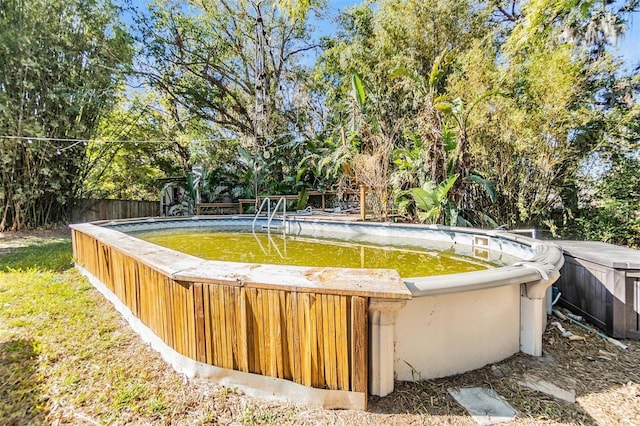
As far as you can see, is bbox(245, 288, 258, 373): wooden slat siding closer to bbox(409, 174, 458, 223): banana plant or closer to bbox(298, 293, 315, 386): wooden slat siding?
bbox(298, 293, 315, 386): wooden slat siding

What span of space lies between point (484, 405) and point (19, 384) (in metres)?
2.80

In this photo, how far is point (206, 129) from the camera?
13172 mm

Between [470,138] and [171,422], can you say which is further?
[470,138]

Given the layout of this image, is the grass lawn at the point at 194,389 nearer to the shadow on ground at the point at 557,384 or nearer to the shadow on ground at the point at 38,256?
the shadow on ground at the point at 557,384

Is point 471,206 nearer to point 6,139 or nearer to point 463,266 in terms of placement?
point 463,266

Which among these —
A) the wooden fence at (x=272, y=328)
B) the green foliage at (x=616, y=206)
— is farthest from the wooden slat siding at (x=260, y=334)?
the green foliage at (x=616, y=206)

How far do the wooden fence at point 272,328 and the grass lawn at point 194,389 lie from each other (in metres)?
0.18

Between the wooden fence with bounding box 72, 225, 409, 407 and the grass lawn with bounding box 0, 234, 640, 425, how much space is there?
176 mm

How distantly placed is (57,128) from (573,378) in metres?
11.3

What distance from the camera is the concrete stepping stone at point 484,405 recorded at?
1.49m

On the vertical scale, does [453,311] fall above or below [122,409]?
above

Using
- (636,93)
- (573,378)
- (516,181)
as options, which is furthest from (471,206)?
(573,378)

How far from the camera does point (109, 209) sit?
1100cm

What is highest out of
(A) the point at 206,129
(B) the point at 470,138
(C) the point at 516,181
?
(A) the point at 206,129
